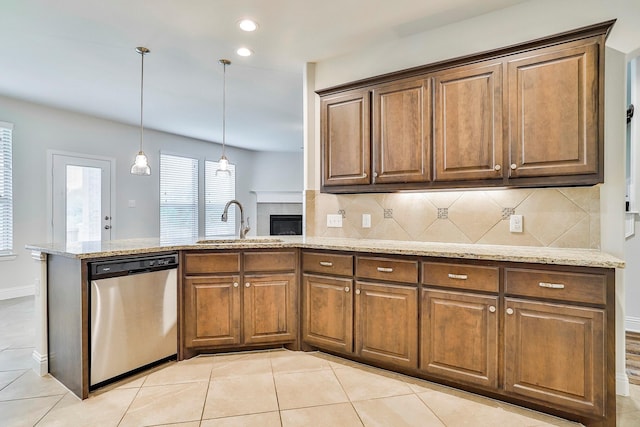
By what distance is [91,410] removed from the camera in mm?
2051

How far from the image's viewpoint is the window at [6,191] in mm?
4590

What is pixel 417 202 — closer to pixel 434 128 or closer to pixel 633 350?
pixel 434 128

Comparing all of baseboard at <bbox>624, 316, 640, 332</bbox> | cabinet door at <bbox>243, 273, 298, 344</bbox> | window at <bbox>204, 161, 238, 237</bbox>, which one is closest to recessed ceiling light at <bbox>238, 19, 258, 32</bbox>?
cabinet door at <bbox>243, 273, 298, 344</bbox>

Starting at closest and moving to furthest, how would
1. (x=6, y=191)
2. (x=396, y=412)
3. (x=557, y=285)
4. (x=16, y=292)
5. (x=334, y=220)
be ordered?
1. (x=557, y=285)
2. (x=396, y=412)
3. (x=334, y=220)
4. (x=6, y=191)
5. (x=16, y=292)

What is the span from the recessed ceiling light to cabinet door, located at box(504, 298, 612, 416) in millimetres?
2656

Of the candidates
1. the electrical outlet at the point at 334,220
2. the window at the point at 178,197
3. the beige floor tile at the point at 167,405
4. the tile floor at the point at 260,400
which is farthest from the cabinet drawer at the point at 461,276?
the window at the point at 178,197

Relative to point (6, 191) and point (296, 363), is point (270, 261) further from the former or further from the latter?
point (6, 191)

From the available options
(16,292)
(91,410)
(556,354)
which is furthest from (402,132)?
(16,292)

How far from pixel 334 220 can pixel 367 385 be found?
1.49 meters

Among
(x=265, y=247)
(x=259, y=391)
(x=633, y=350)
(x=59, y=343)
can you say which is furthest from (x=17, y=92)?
(x=633, y=350)

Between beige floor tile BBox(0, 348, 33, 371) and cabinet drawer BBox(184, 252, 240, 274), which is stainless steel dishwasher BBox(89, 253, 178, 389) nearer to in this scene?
cabinet drawer BBox(184, 252, 240, 274)

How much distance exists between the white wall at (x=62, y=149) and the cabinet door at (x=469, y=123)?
17.3ft

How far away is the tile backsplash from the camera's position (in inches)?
92.7

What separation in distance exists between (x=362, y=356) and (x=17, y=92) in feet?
16.9
